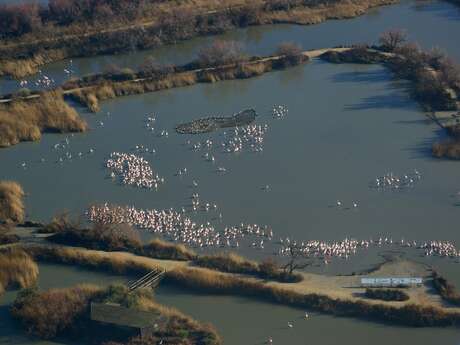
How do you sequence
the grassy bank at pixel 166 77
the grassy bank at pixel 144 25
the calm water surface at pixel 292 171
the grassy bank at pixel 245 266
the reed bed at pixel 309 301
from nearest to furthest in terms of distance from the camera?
the reed bed at pixel 309 301, the calm water surface at pixel 292 171, the grassy bank at pixel 245 266, the grassy bank at pixel 166 77, the grassy bank at pixel 144 25

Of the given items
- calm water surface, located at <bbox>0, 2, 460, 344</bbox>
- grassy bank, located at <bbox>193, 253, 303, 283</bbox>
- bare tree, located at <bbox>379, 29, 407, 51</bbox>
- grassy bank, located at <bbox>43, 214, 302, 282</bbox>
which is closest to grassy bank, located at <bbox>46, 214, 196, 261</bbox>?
grassy bank, located at <bbox>43, 214, 302, 282</bbox>

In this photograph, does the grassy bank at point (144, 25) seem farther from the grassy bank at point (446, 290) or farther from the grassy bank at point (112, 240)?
the grassy bank at point (446, 290)

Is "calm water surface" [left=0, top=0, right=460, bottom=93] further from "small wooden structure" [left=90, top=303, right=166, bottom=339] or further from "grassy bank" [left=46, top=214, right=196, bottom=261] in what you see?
"small wooden structure" [left=90, top=303, right=166, bottom=339]

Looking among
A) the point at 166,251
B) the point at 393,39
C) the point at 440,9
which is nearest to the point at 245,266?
the point at 166,251

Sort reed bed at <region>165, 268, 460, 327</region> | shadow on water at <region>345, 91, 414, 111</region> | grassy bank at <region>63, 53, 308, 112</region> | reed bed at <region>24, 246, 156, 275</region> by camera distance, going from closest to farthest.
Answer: reed bed at <region>165, 268, 460, 327</region> < reed bed at <region>24, 246, 156, 275</region> < shadow on water at <region>345, 91, 414, 111</region> < grassy bank at <region>63, 53, 308, 112</region>

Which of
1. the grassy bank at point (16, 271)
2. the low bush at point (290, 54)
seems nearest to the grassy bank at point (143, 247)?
the grassy bank at point (16, 271)

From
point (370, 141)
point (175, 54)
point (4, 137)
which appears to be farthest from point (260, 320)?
point (175, 54)

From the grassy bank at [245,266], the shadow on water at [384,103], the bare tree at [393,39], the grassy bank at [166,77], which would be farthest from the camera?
the bare tree at [393,39]
